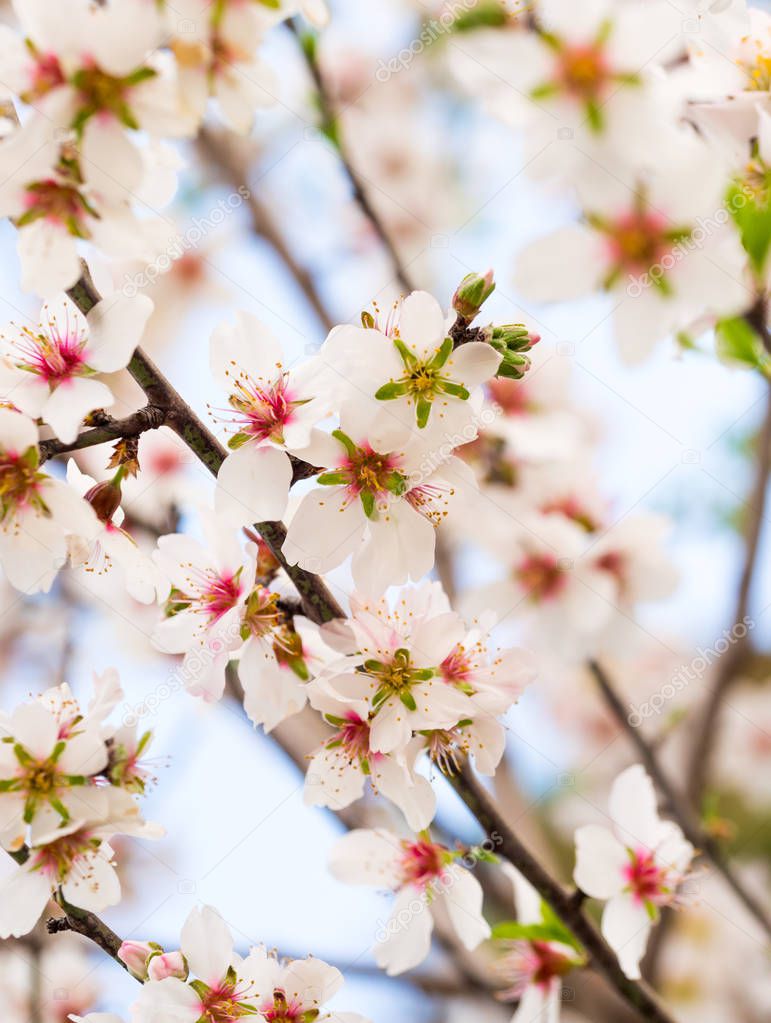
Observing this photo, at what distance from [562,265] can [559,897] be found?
0.89 m

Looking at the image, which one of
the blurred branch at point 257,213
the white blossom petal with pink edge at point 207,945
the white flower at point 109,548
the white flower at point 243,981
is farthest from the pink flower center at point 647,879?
the blurred branch at point 257,213

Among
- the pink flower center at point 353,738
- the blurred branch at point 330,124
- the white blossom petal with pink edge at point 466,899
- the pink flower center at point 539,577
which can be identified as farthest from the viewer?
the pink flower center at point 539,577

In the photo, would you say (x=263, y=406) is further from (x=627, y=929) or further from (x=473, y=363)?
(x=627, y=929)

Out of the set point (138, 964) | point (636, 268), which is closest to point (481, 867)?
point (138, 964)

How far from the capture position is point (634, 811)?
1564 mm

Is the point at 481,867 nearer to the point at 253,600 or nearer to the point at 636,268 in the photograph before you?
the point at 253,600

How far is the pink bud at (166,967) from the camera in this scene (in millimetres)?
1180

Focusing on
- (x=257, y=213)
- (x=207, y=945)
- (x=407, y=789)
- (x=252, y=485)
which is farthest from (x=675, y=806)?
(x=257, y=213)

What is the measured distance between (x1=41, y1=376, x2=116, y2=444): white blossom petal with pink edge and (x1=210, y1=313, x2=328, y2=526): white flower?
0.15 meters

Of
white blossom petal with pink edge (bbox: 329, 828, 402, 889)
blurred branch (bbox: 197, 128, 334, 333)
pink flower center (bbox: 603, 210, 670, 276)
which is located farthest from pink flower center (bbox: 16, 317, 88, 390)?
blurred branch (bbox: 197, 128, 334, 333)

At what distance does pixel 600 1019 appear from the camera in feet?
7.77

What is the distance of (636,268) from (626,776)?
83 centimetres

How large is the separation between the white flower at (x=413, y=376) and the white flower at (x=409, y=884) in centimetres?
Result: 65

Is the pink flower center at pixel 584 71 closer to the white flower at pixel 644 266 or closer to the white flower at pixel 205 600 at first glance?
the white flower at pixel 644 266
